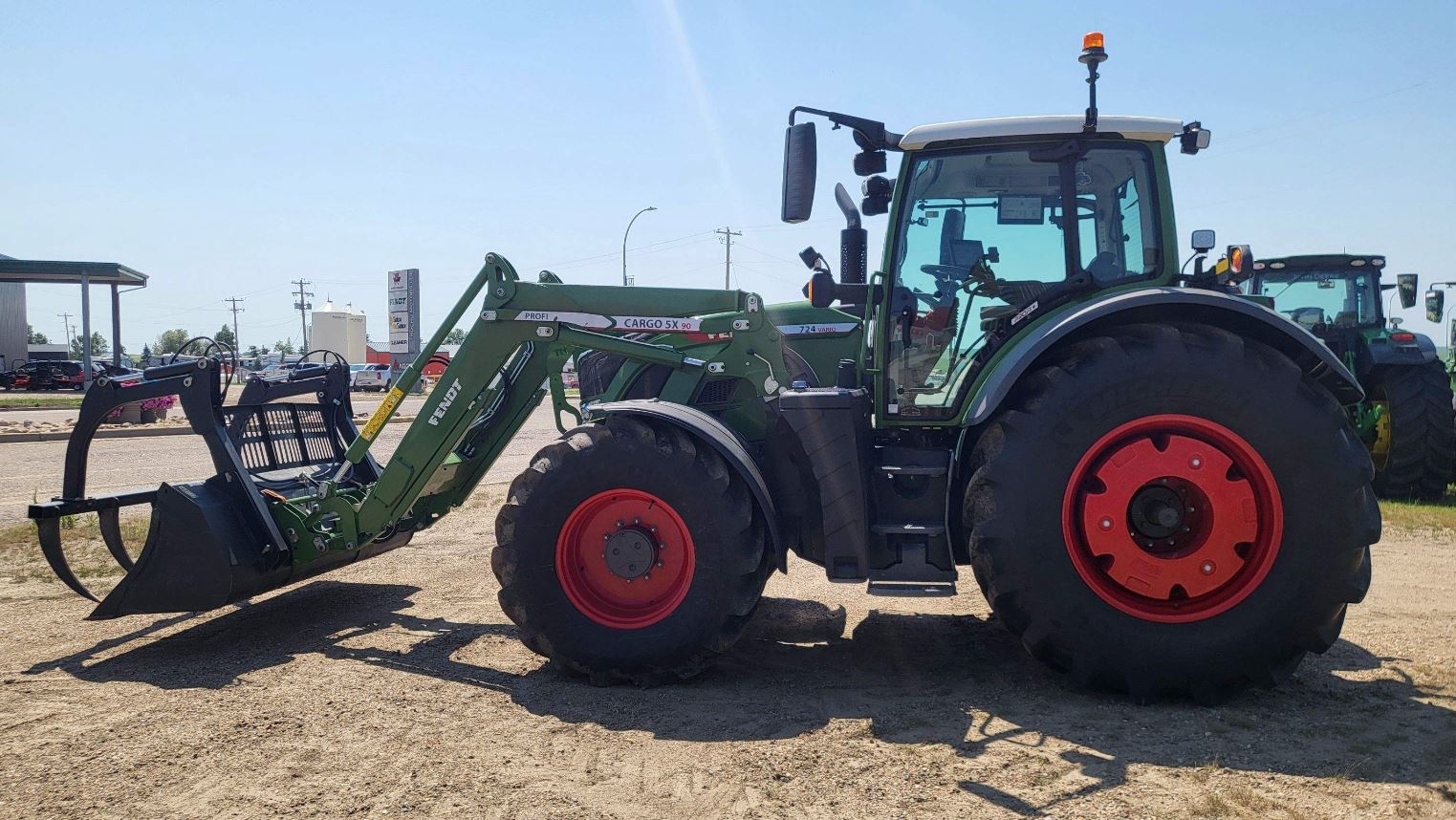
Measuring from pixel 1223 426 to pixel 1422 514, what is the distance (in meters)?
7.20

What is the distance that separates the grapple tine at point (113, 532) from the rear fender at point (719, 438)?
3.12m

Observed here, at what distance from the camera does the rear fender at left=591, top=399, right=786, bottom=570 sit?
4.74 metres

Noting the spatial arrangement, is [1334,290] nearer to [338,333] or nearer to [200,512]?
[200,512]

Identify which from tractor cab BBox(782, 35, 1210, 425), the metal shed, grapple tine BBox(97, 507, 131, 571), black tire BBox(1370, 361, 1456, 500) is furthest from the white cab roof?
the metal shed

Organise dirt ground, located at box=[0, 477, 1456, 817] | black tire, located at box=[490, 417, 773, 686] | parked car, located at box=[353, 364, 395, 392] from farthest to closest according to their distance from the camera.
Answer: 1. parked car, located at box=[353, 364, 395, 392]
2. black tire, located at box=[490, 417, 773, 686]
3. dirt ground, located at box=[0, 477, 1456, 817]

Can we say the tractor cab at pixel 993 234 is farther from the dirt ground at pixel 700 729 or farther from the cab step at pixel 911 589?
the dirt ground at pixel 700 729

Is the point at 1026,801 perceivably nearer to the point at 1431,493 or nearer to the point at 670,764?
the point at 670,764

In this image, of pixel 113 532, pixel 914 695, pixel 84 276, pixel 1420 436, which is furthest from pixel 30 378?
pixel 1420 436

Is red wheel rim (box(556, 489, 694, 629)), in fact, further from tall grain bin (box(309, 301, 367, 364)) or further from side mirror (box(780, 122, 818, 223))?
tall grain bin (box(309, 301, 367, 364))

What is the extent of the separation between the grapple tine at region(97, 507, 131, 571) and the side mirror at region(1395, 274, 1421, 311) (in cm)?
1373

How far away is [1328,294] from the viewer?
12.0 m

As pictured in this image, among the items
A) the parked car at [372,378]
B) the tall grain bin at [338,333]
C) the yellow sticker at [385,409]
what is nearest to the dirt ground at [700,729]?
the yellow sticker at [385,409]

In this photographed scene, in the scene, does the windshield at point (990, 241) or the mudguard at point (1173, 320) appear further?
the windshield at point (990, 241)

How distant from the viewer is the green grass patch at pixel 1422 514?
8938mm
